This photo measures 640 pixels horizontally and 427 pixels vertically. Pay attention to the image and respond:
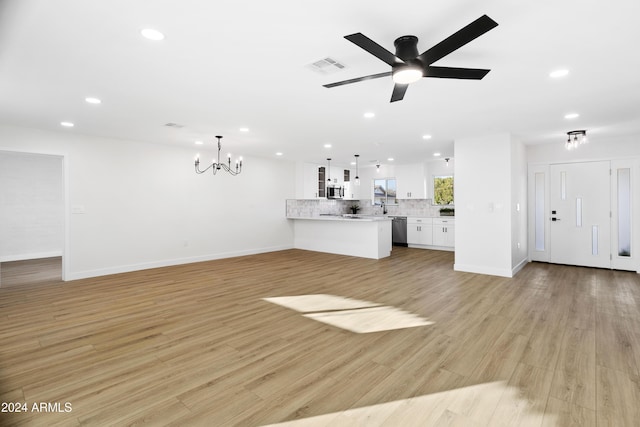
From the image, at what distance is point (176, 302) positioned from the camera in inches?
162

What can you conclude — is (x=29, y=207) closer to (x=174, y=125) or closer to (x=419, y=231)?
(x=174, y=125)

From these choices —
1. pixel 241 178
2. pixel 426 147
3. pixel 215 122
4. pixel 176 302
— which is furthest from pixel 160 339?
pixel 426 147

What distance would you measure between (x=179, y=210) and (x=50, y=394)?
16.7 ft

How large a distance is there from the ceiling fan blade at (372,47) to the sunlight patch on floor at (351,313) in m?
2.54

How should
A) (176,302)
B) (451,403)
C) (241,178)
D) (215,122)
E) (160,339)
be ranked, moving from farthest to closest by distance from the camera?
(241,178), (215,122), (176,302), (160,339), (451,403)

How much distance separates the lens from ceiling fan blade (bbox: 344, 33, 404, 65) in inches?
77.4

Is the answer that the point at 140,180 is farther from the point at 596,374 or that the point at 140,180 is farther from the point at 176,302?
the point at 596,374

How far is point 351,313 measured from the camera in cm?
368

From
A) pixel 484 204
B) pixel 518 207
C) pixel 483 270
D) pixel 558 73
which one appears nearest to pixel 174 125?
pixel 558 73

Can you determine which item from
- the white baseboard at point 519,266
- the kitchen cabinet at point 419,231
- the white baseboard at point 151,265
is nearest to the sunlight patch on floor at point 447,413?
the white baseboard at point 519,266

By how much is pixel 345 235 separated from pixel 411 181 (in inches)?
123

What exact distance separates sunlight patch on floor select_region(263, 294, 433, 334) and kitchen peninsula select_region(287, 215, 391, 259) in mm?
3343

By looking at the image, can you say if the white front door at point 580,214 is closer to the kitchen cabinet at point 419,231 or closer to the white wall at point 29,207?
the kitchen cabinet at point 419,231

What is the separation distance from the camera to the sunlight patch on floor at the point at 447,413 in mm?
1829
